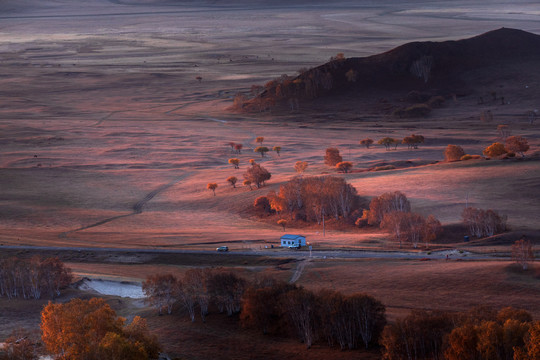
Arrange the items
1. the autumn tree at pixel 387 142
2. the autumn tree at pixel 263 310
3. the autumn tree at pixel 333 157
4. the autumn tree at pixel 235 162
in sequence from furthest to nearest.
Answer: the autumn tree at pixel 387 142
the autumn tree at pixel 235 162
the autumn tree at pixel 333 157
the autumn tree at pixel 263 310

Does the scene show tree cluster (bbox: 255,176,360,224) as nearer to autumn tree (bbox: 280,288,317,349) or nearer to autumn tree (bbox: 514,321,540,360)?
autumn tree (bbox: 280,288,317,349)

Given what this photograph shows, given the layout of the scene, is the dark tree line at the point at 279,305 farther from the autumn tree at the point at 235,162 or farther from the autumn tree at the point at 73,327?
the autumn tree at the point at 235,162

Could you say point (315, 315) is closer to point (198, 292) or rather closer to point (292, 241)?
point (198, 292)

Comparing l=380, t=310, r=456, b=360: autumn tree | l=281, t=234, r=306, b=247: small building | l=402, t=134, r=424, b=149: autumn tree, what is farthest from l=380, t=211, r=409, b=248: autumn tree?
l=402, t=134, r=424, b=149: autumn tree

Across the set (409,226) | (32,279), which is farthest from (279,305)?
(409,226)

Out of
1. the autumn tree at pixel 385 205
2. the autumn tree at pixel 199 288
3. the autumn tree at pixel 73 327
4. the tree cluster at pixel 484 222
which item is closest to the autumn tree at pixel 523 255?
the tree cluster at pixel 484 222

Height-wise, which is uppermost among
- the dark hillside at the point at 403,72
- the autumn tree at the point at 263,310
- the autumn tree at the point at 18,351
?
the dark hillside at the point at 403,72

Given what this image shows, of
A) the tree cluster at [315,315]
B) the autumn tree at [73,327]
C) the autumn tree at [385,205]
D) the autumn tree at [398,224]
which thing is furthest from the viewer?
the autumn tree at [385,205]
